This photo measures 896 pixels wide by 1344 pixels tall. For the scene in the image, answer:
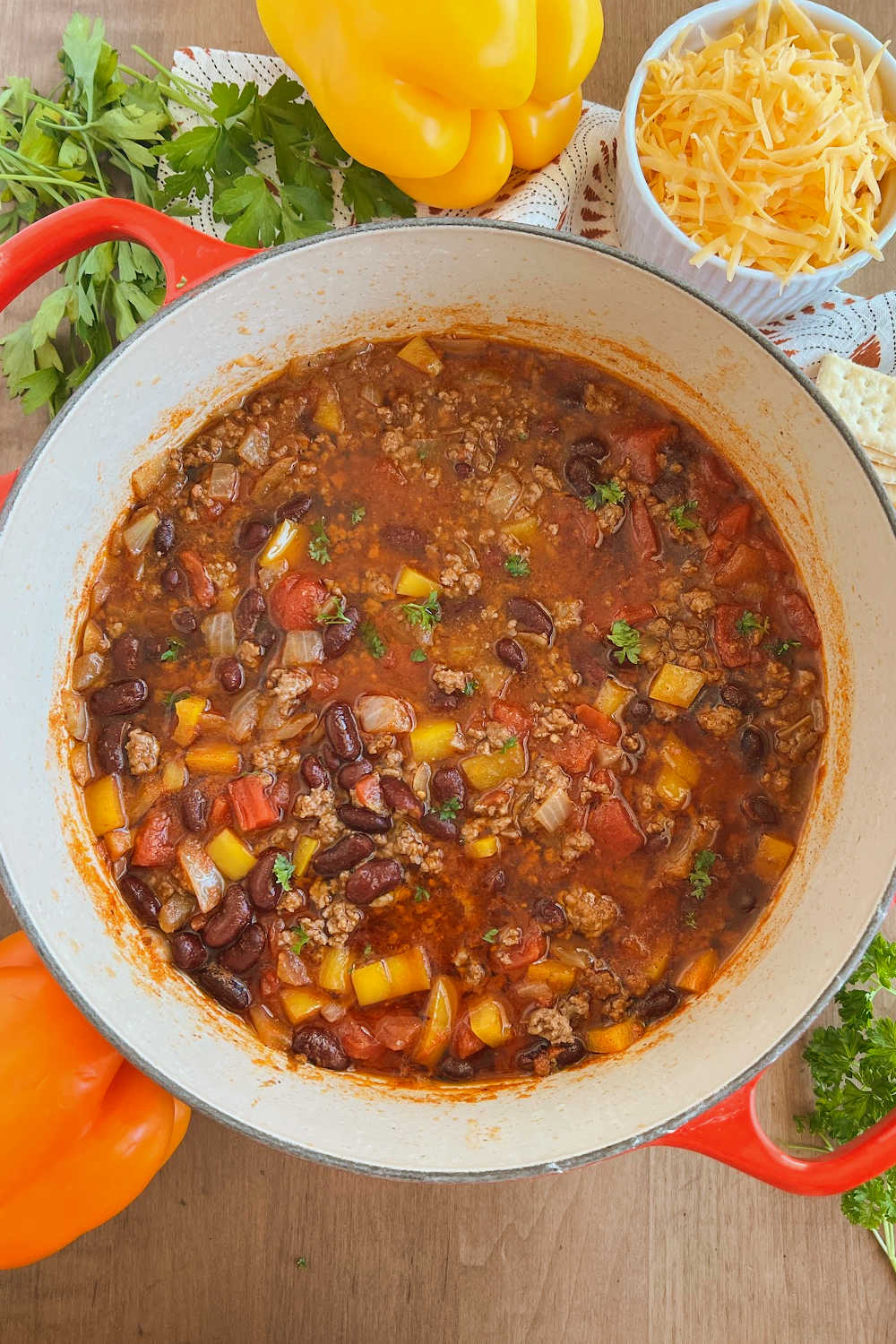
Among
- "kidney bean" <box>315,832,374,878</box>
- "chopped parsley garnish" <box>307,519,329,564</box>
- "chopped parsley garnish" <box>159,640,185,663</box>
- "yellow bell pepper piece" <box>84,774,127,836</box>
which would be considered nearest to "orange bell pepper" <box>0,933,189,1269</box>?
"yellow bell pepper piece" <box>84,774,127,836</box>

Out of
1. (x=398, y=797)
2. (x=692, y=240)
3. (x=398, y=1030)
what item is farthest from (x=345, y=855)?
(x=692, y=240)

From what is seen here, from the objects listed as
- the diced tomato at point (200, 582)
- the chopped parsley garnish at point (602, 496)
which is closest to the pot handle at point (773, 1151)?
the chopped parsley garnish at point (602, 496)

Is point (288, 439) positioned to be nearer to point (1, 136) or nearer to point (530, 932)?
point (1, 136)

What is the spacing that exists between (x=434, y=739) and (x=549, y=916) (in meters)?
0.56

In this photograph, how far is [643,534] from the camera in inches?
118

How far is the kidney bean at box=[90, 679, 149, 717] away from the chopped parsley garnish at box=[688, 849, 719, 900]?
1555 millimetres

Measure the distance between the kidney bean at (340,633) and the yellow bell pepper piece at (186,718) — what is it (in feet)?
1.24

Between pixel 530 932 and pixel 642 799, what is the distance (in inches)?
18.3

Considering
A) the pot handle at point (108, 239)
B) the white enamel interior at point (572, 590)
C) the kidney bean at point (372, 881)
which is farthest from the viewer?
the kidney bean at point (372, 881)

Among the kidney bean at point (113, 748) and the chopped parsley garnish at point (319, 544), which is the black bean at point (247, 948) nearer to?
the kidney bean at point (113, 748)

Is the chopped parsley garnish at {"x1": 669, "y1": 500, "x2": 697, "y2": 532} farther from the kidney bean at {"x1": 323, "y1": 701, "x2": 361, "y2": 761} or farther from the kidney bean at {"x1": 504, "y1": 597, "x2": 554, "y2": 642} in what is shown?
the kidney bean at {"x1": 323, "y1": 701, "x2": 361, "y2": 761}

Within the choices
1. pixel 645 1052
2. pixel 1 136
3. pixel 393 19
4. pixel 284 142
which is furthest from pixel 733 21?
pixel 645 1052

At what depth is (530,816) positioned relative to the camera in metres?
2.88

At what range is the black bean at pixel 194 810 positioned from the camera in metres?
2.87
